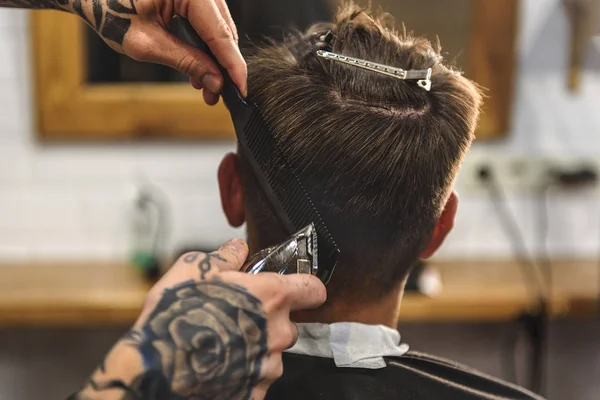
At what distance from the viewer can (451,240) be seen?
259 centimetres

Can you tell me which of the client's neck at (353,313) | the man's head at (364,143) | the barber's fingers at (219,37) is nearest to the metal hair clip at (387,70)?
the man's head at (364,143)

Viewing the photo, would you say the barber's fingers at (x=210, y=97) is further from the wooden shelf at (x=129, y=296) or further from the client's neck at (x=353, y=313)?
the wooden shelf at (x=129, y=296)

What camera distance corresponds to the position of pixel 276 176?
993 millimetres

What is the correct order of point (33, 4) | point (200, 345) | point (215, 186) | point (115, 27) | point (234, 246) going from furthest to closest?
point (215, 186)
point (33, 4)
point (115, 27)
point (234, 246)
point (200, 345)

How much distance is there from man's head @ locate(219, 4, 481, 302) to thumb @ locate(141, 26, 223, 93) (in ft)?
0.21

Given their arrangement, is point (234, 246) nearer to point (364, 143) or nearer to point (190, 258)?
point (190, 258)

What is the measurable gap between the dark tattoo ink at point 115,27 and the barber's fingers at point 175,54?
17 mm

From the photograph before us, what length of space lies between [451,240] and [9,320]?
166 cm

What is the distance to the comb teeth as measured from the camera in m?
0.97

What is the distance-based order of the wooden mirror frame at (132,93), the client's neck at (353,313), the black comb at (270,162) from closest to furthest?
the black comb at (270,162), the client's neck at (353,313), the wooden mirror frame at (132,93)

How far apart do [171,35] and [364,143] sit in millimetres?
376

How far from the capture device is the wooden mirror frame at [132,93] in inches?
92.0

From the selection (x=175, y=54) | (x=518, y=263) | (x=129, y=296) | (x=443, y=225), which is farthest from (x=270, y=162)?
(x=518, y=263)

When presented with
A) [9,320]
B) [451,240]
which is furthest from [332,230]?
[451,240]
